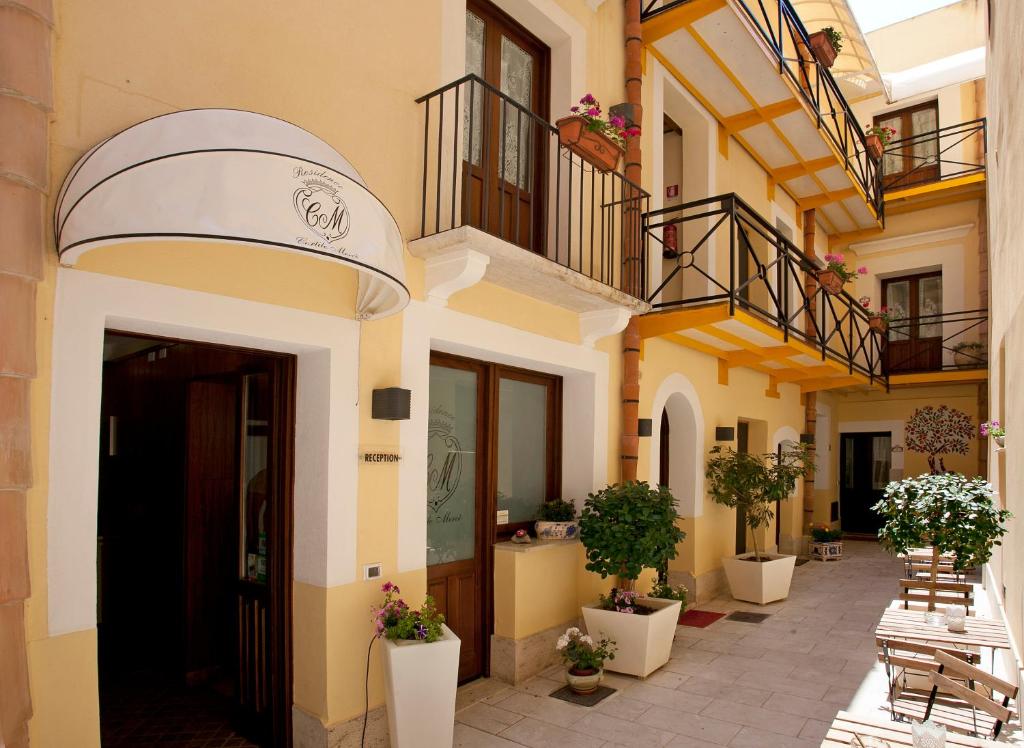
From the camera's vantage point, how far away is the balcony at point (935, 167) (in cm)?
1371

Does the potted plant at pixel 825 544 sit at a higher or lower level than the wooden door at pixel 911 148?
lower

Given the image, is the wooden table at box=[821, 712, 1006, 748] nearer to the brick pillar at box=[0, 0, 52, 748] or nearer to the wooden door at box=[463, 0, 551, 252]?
the brick pillar at box=[0, 0, 52, 748]

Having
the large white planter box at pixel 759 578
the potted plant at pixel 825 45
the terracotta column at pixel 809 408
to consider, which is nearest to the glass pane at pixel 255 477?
the large white planter box at pixel 759 578

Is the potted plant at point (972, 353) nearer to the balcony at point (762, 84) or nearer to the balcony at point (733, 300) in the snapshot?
the balcony at point (733, 300)

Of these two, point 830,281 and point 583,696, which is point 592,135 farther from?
point 830,281

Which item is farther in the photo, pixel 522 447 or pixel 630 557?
pixel 522 447

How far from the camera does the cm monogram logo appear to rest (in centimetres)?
312

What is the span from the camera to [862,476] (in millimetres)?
15117

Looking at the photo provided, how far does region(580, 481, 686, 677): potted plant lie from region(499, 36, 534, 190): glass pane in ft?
9.58

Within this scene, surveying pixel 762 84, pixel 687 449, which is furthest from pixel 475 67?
pixel 687 449

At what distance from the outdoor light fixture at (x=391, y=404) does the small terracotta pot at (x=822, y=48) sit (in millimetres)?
8468

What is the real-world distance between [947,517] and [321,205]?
4.73m

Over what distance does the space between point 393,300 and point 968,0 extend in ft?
51.3

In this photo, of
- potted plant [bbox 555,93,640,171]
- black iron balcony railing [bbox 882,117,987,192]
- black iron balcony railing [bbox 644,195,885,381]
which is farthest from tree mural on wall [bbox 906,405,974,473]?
potted plant [bbox 555,93,640,171]
